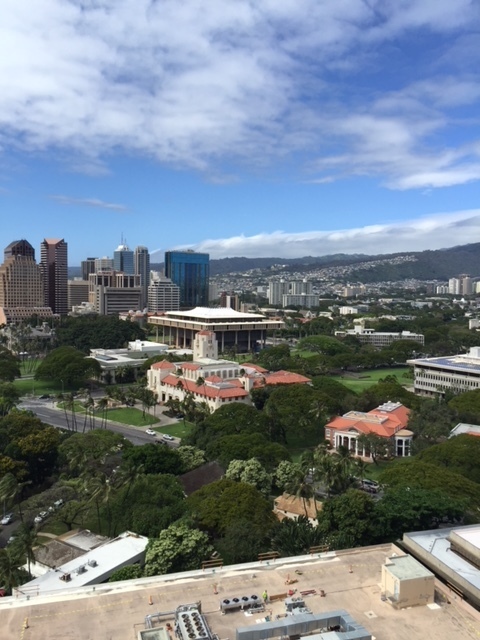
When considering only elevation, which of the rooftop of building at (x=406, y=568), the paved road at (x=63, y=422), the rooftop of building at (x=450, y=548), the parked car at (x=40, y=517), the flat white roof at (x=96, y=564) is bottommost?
the paved road at (x=63, y=422)

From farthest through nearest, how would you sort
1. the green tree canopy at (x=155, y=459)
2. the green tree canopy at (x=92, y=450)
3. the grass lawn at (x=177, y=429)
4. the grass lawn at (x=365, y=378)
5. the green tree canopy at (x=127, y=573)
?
1. the grass lawn at (x=365, y=378)
2. the grass lawn at (x=177, y=429)
3. the green tree canopy at (x=155, y=459)
4. the green tree canopy at (x=92, y=450)
5. the green tree canopy at (x=127, y=573)

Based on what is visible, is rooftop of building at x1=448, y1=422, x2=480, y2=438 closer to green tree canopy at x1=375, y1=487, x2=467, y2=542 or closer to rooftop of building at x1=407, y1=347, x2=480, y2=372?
green tree canopy at x1=375, y1=487, x2=467, y2=542

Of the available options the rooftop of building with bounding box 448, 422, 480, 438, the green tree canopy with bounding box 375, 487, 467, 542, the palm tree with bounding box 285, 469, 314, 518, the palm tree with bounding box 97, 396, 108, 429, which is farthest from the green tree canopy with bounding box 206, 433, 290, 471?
the palm tree with bounding box 97, 396, 108, 429

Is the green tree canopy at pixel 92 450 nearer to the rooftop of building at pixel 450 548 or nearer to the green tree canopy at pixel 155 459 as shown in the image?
the green tree canopy at pixel 155 459

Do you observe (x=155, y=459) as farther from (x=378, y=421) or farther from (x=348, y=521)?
(x=378, y=421)

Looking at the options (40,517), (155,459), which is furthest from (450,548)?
(155,459)

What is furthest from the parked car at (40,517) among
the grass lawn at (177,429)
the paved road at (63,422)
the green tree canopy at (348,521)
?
the grass lawn at (177,429)
